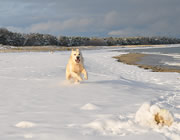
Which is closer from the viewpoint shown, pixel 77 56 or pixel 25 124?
pixel 25 124

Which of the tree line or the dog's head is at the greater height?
the tree line

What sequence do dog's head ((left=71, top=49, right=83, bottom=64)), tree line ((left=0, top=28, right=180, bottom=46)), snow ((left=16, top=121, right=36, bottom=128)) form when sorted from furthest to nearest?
tree line ((left=0, top=28, right=180, bottom=46)) → dog's head ((left=71, top=49, right=83, bottom=64)) → snow ((left=16, top=121, right=36, bottom=128))

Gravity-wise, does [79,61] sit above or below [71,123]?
above

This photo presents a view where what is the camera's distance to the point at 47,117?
4.11 metres

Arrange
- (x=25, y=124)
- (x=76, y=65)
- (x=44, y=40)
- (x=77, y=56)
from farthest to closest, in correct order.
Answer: (x=44, y=40)
(x=76, y=65)
(x=77, y=56)
(x=25, y=124)

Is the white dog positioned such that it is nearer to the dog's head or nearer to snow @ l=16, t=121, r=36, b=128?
the dog's head

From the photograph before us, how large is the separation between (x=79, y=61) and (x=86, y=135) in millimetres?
4940

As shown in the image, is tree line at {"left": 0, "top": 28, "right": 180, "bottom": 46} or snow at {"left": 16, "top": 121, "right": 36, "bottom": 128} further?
tree line at {"left": 0, "top": 28, "right": 180, "bottom": 46}

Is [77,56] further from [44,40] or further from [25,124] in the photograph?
[44,40]

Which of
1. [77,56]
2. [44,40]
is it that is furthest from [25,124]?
[44,40]

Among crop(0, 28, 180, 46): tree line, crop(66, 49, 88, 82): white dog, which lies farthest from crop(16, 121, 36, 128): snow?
crop(0, 28, 180, 46): tree line

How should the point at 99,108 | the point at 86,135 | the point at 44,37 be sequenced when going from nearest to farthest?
1. the point at 86,135
2. the point at 99,108
3. the point at 44,37

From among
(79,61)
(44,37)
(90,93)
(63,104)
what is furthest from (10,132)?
(44,37)

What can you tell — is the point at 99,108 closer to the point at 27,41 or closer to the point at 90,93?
the point at 90,93
